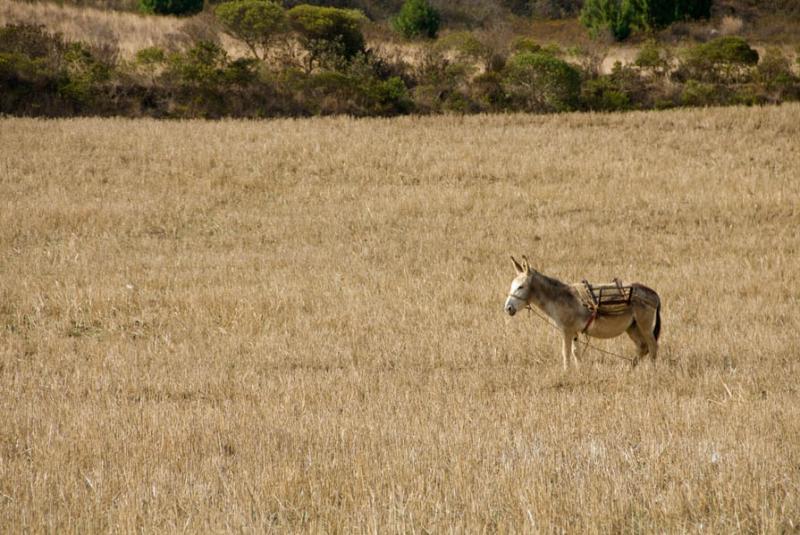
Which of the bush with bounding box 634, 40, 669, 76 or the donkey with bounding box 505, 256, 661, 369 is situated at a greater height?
the donkey with bounding box 505, 256, 661, 369

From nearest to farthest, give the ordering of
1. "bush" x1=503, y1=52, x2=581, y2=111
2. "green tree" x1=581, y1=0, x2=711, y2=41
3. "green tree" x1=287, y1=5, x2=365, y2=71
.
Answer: "bush" x1=503, y1=52, x2=581, y2=111 < "green tree" x1=287, y1=5, x2=365, y2=71 < "green tree" x1=581, y1=0, x2=711, y2=41

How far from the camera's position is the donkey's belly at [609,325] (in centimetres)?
1018

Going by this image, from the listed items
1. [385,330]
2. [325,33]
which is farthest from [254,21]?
[385,330]

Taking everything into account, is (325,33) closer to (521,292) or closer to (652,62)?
(652,62)

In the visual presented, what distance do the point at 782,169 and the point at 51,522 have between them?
2311 centimetres

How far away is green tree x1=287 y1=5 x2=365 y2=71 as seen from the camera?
1451 inches

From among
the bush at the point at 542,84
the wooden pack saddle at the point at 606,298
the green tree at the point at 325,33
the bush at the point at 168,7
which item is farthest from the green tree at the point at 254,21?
the wooden pack saddle at the point at 606,298

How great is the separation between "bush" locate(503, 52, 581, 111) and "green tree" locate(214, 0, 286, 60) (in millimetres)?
9411

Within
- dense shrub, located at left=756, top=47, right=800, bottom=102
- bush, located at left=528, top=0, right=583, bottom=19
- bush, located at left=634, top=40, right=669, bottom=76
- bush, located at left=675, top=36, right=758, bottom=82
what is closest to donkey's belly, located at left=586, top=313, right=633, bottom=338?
dense shrub, located at left=756, top=47, right=800, bottom=102

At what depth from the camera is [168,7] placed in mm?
49906

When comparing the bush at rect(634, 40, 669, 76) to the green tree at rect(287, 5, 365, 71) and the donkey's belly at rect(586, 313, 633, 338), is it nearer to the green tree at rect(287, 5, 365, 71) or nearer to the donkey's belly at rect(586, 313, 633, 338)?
the green tree at rect(287, 5, 365, 71)

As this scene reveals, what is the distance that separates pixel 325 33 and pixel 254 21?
2762 mm

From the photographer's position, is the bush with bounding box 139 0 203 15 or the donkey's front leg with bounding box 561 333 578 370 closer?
the donkey's front leg with bounding box 561 333 578 370

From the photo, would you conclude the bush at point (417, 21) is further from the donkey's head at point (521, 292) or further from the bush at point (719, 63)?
the donkey's head at point (521, 292)
